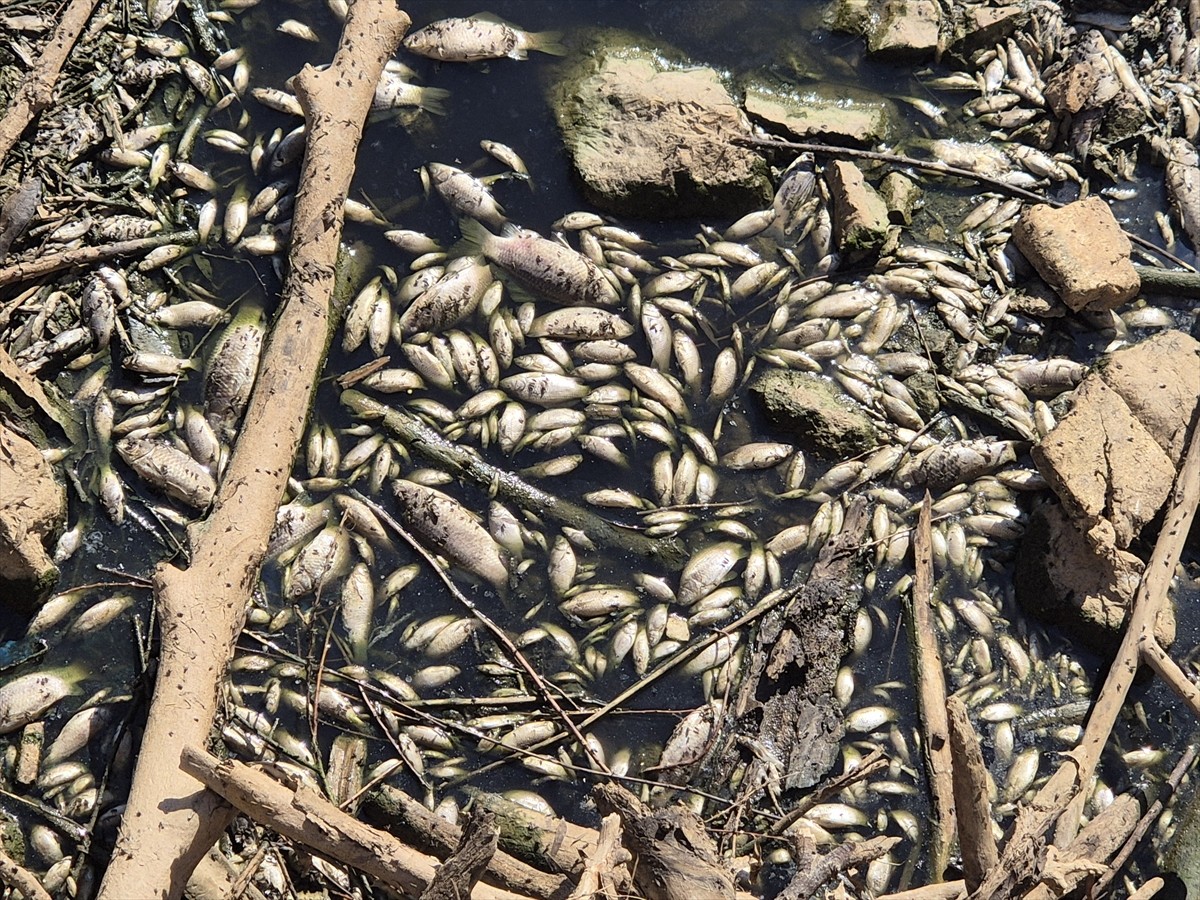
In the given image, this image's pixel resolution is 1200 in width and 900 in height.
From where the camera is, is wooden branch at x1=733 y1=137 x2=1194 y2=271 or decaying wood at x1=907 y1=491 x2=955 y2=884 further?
wooden branch at x1=733 y1=137 x2=1194 y2=271

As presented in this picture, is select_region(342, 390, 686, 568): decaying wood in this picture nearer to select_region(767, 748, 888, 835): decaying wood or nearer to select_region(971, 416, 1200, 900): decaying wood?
select_region(767, 748, 888, 835): decaying wood

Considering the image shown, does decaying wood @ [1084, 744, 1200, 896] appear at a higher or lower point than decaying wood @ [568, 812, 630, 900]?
lower

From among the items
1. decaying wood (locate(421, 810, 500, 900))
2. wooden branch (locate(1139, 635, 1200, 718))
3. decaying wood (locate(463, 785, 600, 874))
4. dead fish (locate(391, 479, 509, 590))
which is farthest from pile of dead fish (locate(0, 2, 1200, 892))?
decaying wood (locate(421, 810, 500, 900))

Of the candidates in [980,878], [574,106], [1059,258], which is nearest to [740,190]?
[574,106]

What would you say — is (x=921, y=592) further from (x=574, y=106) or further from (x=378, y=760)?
(x=574, y=106)

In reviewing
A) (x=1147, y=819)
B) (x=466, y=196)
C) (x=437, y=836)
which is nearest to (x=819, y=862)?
(x=437, y=836)

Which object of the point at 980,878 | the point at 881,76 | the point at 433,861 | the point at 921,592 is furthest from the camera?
the point at 881,76
